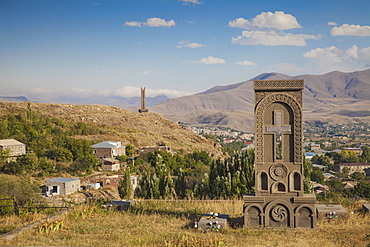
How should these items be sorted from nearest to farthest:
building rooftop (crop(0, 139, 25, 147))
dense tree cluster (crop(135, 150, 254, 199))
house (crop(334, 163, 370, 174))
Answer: dense tree cluster (crop(135, 150, 254, 199)), building rooftop (crop(0, 139, 25, 147)), house (crop(334, 163, 370, 174))

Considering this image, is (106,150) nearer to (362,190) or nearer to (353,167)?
(362,190)

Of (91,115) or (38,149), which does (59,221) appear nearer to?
(38,149)

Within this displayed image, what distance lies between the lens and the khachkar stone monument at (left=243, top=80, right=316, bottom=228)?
7906mm

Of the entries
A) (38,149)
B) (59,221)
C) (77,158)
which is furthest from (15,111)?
(59,221)

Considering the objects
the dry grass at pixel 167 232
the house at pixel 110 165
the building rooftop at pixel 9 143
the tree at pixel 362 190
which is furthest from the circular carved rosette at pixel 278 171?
the building rooftop at pixel 9 143

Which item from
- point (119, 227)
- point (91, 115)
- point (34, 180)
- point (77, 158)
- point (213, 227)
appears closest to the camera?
point (213, 227)

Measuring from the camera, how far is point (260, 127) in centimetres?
810

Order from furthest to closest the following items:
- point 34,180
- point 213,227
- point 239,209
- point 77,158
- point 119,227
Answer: point 77,158
point 34,180
point 239,209
point 119,227
point 213,227

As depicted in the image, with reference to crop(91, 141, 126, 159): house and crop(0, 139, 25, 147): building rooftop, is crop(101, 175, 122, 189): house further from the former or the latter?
crop(0, 139, 25, 147): building rooftop

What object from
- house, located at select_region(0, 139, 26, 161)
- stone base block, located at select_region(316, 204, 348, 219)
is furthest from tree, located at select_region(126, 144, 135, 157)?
stone base block, located at select_region(316, 204, 348, 219)

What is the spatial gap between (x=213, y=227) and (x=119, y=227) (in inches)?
83.1

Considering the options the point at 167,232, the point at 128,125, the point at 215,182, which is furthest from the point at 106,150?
the point at 167,232

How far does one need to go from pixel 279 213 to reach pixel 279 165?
100 centimetres

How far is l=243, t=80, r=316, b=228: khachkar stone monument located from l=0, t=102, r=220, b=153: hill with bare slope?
154 ft
